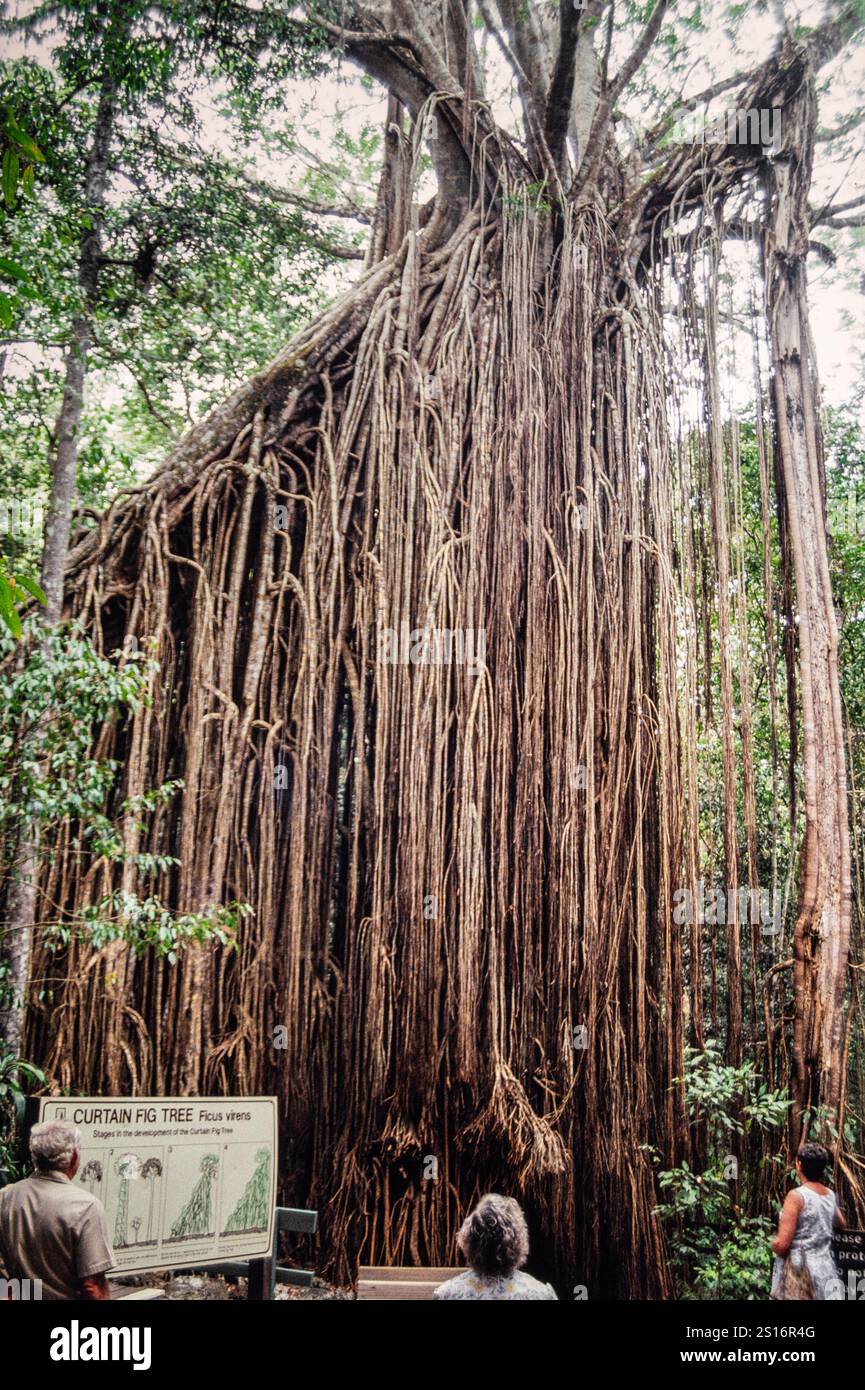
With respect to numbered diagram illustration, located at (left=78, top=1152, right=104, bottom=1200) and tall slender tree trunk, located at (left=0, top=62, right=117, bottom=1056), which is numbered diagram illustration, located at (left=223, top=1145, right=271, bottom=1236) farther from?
tall slender tree trunk, located at (left=0, top=62, right=117, bottom=1056)

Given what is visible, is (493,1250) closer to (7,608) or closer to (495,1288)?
(495,1288)

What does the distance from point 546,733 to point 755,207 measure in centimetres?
235

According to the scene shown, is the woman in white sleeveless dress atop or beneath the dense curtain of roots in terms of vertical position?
beneath

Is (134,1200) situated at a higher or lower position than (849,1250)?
higher

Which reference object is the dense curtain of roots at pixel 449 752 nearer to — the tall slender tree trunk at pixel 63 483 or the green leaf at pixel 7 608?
the tall slender tree trunk at pixel 63 483

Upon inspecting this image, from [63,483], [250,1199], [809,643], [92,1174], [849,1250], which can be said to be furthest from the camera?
Answer: [809,643]

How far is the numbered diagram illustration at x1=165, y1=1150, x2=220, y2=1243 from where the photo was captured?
89.4 inches

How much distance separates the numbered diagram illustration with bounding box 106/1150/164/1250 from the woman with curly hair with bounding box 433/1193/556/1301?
0.72 m

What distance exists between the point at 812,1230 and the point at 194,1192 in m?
1.50

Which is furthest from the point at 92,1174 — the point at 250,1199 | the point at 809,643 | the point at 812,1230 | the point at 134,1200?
the point at 809,643

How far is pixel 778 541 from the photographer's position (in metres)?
3.86

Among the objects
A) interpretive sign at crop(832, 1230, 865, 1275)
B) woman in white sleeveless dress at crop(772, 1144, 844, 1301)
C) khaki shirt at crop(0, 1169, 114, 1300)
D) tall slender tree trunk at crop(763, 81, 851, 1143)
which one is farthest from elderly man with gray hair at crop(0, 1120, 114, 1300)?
tall slender tree trunk at crop(763, 81, 851, 1143)

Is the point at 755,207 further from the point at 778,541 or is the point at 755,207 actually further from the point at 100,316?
the point at 100,316

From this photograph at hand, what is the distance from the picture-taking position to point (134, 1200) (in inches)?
89.4
